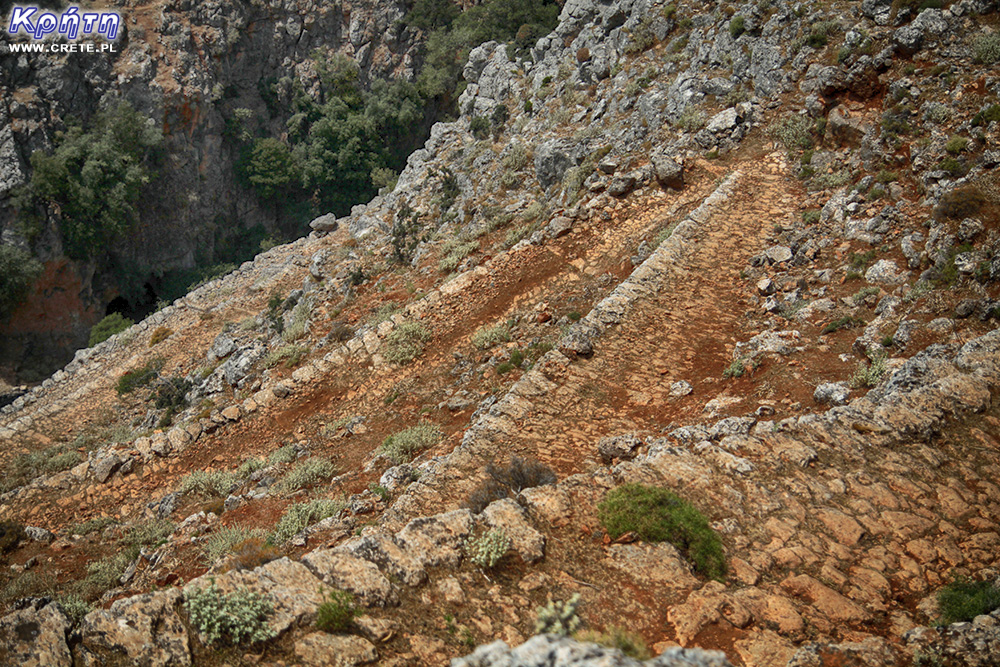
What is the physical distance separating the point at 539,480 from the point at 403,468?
218 centimetres

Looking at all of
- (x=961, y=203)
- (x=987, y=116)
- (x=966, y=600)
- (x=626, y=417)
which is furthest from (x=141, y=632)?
(x=987, y=116)

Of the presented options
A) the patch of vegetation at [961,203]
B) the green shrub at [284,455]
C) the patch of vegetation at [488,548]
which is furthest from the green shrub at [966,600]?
the green shrub at [284,455]

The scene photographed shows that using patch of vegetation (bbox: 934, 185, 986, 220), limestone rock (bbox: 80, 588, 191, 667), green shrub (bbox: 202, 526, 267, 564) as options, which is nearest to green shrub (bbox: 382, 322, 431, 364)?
green shrub (bbox: 202, 526, 267, 564)

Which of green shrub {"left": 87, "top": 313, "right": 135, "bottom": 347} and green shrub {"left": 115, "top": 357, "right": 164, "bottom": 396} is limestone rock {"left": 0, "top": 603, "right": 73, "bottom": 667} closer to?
green shrub {"left": 115, "top": 357, "right": 164, "bottom": 396}

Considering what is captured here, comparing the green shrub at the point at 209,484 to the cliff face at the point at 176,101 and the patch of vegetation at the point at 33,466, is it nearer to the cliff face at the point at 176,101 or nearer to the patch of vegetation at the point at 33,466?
the patch of vegetation at the point at 33,466

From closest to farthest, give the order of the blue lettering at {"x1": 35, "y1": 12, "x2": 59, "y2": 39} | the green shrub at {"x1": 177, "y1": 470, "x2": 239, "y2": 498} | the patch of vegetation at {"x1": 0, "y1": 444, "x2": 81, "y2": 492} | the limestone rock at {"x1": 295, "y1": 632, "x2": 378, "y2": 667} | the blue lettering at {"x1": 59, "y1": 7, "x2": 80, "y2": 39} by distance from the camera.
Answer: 1. the limestone rock at {"x1": 295, "y1": 632, "x2": 378, "y2": 667}
2. the green shrub at {"x1": 177, "y1": 470, "x2": 239, "y2": 498}
3. the patch of vegetation at {"x1": 0, "y1": 444, "x2": 81, "y2": 492}
4. the blue lettering at {"x1": 35, "y1": 12, "x2": 59, "y2": 39}
5. the blue lettering at {"x1": 59, "y1": 7, "x2": 80, "y2": 39}

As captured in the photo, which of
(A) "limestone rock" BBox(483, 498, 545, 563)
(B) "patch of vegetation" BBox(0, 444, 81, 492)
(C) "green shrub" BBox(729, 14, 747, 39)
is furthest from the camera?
(C) "green shrub" BBox(729, 14, 747, 39)

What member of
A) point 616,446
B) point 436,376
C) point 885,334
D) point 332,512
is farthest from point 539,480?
point 885,334

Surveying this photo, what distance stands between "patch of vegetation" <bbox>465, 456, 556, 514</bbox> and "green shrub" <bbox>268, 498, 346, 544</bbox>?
2.02m

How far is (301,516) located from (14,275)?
31580 millimetres

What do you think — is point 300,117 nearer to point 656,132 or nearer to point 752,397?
point 656,132

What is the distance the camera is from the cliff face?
31.5 metres

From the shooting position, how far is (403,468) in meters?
8.19

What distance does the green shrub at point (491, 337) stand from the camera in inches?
462
